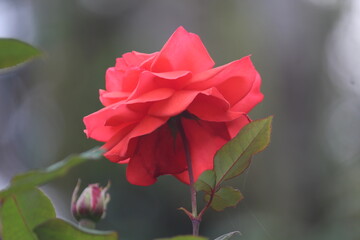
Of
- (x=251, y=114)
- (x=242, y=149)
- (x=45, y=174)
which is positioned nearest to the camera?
(x=45, y=174)

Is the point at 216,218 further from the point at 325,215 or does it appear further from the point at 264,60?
the point at 264,60

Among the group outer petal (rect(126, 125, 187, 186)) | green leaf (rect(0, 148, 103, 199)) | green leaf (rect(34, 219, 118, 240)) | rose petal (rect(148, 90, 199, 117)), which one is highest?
green leaf (rect(0, 148, 103, 199))

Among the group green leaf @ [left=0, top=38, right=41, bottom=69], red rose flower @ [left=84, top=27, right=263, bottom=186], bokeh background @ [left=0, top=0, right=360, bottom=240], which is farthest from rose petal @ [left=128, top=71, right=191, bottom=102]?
bokeh background @ [left=0, top=0, right=360, bottom=240]

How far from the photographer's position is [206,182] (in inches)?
11.9

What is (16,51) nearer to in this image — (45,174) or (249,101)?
(45,174)

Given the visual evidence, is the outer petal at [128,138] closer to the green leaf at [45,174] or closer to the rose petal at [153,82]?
the rose petal at [153,82]

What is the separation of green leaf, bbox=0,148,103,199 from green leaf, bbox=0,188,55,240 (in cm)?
5

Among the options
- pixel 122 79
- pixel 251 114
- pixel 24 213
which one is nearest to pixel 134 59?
pixel 122 79

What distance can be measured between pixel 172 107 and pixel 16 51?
0.44 feet

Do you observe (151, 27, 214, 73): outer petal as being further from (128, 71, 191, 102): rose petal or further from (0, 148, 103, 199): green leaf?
(0, 148, 103, 199): green leaf

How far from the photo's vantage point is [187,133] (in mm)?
367

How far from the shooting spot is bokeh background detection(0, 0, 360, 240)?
2.93 metres

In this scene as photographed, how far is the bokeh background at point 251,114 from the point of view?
293 centimetres

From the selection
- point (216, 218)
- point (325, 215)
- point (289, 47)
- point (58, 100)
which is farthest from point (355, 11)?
point (58, 100)
